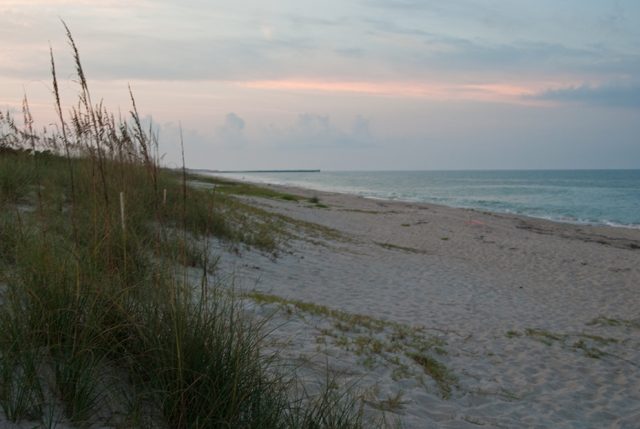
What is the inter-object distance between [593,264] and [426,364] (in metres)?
12.9

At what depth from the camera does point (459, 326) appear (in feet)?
28.7

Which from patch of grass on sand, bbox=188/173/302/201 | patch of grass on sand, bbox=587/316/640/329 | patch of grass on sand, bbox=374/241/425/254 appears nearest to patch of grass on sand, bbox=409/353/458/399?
patch of grass on sand, bbox=587/316/640/329

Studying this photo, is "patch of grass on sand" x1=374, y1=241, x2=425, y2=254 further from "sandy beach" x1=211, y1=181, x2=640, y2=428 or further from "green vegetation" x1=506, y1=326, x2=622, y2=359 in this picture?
"green vegetation" x1=506, y1=326, x2=622, y2=359

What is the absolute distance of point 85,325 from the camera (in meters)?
3.48

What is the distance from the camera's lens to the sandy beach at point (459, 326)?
222 inches

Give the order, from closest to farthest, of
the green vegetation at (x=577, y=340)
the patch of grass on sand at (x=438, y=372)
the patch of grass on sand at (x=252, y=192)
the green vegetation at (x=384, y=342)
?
the patch of grass on sand at (x=438, y=372) → the green vegetation at (x=384, y=342) → the green vegetation at (x=577, y=340) → the patch of grass on sand at (x=252, y=192)

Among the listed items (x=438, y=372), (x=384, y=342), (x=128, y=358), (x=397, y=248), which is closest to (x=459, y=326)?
(x=384, y=342)

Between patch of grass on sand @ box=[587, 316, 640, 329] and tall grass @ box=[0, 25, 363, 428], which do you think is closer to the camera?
tall grass @ box=[0, 25, 363, 428]

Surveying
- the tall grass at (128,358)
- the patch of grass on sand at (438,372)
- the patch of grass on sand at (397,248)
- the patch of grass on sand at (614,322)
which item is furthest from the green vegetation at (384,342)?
the patch of grass on sand at (397,248)

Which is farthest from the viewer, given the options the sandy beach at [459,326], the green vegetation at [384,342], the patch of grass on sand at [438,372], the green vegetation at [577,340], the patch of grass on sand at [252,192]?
the patch of grass on sand at [252,192]

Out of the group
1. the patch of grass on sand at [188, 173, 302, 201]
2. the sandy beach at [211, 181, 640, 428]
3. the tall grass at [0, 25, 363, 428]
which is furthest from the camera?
the patch of grass on sand at [188, 173, 302, 201]

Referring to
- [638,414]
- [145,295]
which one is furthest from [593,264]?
[145,295]

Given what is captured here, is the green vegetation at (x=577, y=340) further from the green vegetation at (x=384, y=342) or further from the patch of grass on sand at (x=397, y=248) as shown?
the patch of grass on sand at (x=397, y=248)

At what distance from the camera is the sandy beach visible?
5.64m
